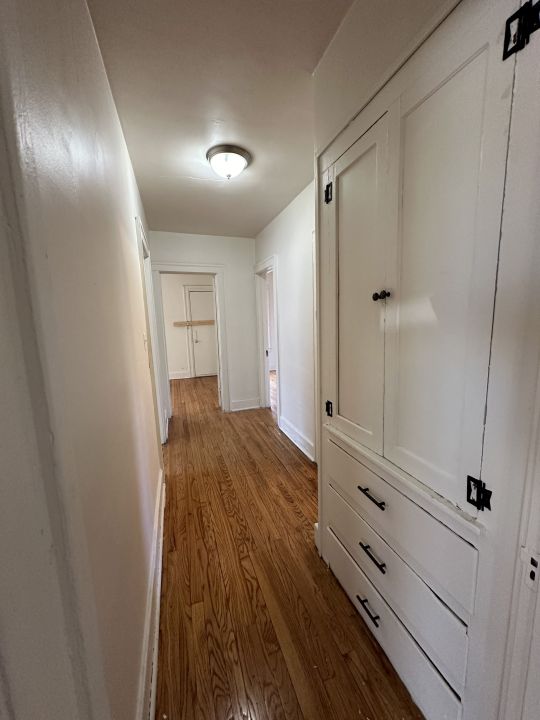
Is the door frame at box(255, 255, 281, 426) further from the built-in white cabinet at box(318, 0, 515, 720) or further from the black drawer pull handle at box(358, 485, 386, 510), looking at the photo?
the black drawer pull handle at box(358, 485, 386, 510)

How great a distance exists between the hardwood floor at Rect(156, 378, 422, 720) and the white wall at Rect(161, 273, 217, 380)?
414cm

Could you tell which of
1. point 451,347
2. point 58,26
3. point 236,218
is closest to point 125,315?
point 58,26

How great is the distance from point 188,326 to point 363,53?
560 cm

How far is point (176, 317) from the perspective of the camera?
20.1 ft

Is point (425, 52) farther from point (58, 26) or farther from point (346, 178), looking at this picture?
point (58, 26)

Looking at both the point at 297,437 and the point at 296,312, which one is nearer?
the point at 296,312

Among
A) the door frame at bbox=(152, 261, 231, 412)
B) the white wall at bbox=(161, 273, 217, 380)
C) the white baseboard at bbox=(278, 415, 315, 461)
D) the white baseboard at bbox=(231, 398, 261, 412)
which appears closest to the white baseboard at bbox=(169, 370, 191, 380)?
the white wall at bbox=(161, 273, 217, 380)

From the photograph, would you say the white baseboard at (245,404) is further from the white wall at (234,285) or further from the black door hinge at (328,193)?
the black door hinge at (328,193)

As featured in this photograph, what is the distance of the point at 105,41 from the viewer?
3.74ft

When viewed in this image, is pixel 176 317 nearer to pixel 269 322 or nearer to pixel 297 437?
pixel 269 322

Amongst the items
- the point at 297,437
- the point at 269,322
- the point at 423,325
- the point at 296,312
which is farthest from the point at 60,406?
the point at 269,322

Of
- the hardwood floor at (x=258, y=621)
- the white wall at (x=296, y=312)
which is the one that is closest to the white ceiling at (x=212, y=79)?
the white wall at (x=296, y=312)

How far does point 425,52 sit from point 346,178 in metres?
0.42

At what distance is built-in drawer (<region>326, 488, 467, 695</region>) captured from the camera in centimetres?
82
